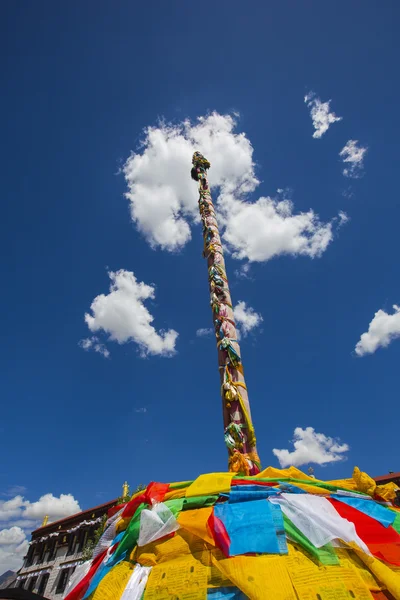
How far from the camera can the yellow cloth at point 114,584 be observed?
102 inches

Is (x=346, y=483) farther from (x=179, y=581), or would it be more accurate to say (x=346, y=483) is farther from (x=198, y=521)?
(x=179, y=581)

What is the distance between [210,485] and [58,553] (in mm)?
32317

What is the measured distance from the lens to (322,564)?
2531mm

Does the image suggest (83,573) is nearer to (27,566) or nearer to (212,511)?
(212,511)

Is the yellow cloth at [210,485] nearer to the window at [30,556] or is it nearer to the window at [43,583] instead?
the window at [43,583]

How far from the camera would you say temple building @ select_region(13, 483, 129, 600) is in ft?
82.1

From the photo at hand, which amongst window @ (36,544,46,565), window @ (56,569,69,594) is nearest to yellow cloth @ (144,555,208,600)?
window @ (56,569,69,594)

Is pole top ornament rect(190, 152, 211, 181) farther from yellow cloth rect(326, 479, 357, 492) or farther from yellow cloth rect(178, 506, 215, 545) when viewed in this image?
yellow cloth rect(178, 506, 215, 545)

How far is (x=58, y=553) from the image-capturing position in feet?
88.4

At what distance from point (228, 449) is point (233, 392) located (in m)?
1.17

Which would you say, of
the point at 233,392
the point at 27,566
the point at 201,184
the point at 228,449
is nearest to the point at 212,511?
the point at 228,449

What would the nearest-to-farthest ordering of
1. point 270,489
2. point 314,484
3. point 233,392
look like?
point 270,489, point 314,484, point 233,392

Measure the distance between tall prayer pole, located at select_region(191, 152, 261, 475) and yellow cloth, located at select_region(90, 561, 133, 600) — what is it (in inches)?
129

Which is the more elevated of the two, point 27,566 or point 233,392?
point 27,566
